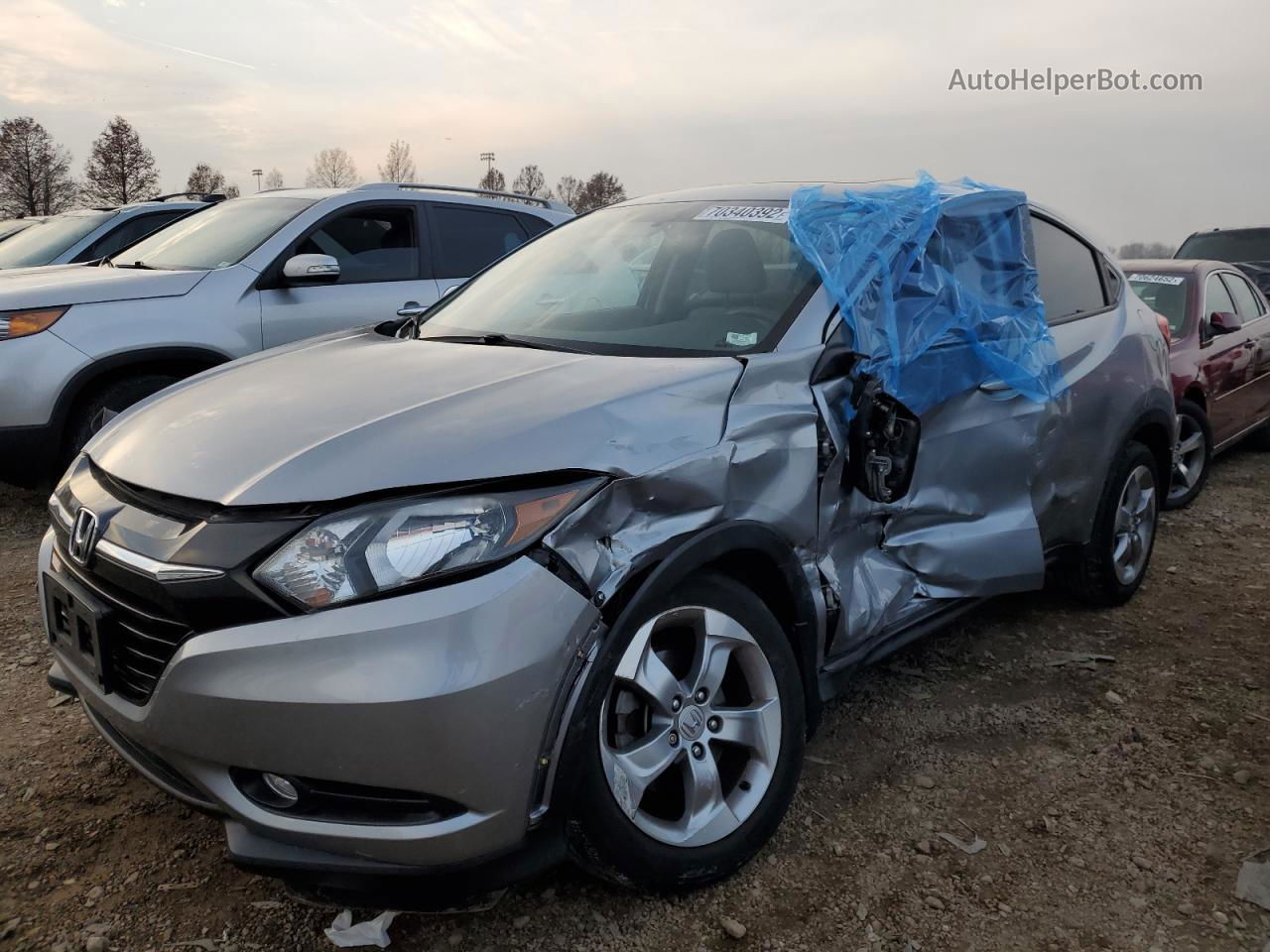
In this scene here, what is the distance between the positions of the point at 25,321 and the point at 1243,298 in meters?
7.53

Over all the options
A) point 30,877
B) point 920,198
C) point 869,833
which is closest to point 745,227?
point 920,198

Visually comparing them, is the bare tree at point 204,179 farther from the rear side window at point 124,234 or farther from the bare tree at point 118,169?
the rear side window at point 124,234

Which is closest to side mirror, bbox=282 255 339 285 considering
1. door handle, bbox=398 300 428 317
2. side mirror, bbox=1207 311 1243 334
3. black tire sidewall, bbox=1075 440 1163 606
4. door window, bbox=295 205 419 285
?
door window, bbox=295 205 419 285

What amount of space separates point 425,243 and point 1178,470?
15.7 ft

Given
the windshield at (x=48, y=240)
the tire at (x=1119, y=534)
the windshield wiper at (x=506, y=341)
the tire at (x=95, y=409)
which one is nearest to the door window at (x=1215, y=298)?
the tire at (x=1119, y=534)

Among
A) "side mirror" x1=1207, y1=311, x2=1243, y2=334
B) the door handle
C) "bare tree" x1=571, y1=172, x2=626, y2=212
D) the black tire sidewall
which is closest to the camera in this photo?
the door handle

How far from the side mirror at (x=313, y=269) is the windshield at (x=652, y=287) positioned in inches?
65.5

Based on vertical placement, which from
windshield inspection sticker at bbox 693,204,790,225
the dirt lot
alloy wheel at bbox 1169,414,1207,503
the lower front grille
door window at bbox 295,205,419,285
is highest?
windshield inspection sticker at bbox 693,204,790,225

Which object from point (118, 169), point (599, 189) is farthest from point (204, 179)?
point (599, 189)

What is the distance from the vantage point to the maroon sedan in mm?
6059

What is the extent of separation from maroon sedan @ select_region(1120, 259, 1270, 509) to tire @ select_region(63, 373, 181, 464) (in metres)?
5.63

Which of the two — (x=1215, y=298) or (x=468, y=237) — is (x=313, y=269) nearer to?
(x=468, y=237)

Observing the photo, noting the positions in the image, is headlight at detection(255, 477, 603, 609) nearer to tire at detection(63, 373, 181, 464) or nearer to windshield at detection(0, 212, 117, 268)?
tire at detection(63, 373, 181, 464)

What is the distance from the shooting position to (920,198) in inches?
126
